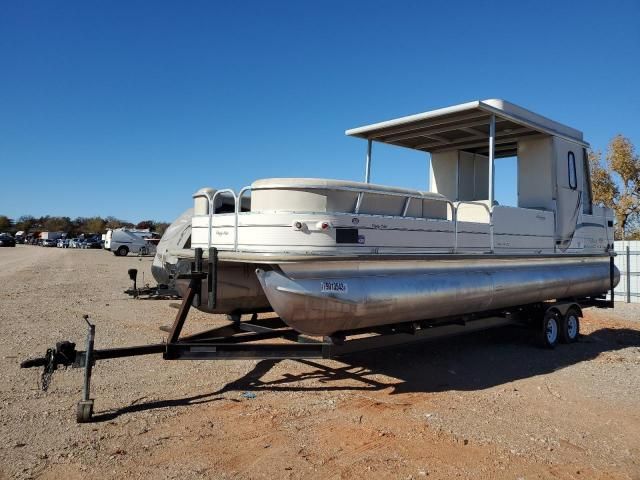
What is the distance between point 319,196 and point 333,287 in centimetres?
94

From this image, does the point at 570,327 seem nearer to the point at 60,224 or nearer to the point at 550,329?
the point at 550,329

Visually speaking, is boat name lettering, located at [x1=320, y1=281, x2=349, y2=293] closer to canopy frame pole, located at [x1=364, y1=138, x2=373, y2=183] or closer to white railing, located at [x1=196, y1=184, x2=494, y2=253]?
white railing, located at [x1=196, y1=184, x2=494, y2=253]

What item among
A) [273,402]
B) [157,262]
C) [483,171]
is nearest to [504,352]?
[483,171]

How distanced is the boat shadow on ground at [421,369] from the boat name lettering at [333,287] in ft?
4.86

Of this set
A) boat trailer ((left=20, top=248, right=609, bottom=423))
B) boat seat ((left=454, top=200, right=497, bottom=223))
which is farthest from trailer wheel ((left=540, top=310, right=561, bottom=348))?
boat seat ((left=454, top=200, right=497, bottom=223))

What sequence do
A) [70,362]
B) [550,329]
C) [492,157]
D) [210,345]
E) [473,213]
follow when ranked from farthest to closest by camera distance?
[550,329] → [473,213] → [492,157] → [210,345] → [70,362]

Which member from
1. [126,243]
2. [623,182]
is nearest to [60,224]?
[126,243]

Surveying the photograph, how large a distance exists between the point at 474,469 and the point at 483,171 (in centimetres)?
731

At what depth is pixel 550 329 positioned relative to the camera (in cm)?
877

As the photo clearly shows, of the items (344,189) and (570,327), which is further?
(570,327)

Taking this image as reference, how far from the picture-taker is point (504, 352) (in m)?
8.42

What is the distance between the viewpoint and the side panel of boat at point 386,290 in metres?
5.12

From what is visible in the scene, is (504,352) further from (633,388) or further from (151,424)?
(151,424)

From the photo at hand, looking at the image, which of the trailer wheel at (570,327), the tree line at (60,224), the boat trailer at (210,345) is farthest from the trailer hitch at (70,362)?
the tree line at (60,224)
